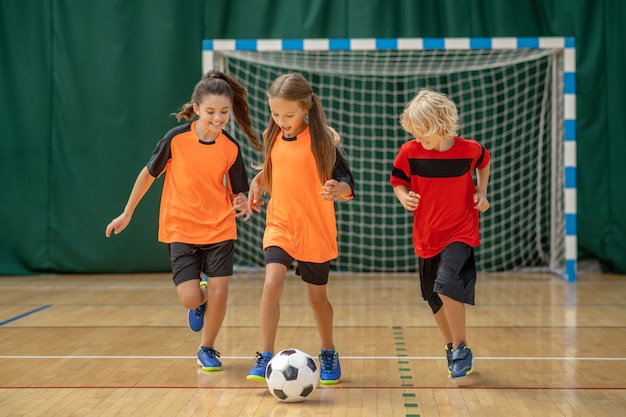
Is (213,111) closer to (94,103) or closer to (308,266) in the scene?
(308,266)

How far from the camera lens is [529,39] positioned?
721cm

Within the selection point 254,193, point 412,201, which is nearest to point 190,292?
point 254,193

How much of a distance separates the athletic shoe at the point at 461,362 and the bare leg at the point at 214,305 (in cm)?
100

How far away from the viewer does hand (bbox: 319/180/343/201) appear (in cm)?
332

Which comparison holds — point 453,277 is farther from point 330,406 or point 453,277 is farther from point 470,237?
point 330,406

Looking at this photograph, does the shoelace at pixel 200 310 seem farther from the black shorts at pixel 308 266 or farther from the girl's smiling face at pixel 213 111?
the girl's smiling face at pixel 213 111

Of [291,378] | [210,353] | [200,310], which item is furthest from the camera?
[200,310]

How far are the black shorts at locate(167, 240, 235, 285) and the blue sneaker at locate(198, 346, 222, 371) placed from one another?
0.33 meters

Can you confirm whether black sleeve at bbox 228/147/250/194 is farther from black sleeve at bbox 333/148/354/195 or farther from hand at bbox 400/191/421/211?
hand at bbox 400/191/421/211

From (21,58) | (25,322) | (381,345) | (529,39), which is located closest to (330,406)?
(381,345)

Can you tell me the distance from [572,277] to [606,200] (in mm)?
1115

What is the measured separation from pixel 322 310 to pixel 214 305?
52cm

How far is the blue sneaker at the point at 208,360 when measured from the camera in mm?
3723

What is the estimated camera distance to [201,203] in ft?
12.2
